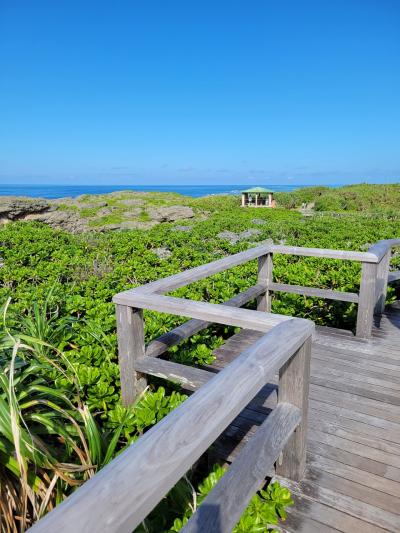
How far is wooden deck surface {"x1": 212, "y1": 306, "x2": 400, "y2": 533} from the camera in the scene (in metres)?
1.82

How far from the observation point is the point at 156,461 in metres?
0.88

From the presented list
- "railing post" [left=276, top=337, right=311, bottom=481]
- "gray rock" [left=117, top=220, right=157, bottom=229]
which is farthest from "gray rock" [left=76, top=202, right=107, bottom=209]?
"railing post" [left=276, top=337, right=311, bottom=481]

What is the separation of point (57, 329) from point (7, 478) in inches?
69.3

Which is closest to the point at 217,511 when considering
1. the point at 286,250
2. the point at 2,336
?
the point at 2,336

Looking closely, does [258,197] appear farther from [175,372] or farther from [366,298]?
[175,372]

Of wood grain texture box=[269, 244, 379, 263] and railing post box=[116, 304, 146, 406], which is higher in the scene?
wood grain texture box=[269, 244, 379, 263]

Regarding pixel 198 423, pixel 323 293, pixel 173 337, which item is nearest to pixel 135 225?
pixel 323 293

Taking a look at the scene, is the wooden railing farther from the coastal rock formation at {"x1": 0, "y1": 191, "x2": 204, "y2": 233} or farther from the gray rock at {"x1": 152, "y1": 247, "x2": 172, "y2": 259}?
the coastal rock formation at {"x1": 0, "y1": 191, "x2": 204, "y2": 233}

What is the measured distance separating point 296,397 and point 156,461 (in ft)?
3.89

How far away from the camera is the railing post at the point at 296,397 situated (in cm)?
184

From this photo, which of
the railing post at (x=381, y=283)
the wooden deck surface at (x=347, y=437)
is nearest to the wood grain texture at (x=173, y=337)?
the wooden deck surface at (x=347, y=437)

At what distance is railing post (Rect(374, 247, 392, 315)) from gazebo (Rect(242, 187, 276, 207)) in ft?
98.8

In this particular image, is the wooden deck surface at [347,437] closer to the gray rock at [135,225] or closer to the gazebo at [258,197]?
the gray rock at [135,225]

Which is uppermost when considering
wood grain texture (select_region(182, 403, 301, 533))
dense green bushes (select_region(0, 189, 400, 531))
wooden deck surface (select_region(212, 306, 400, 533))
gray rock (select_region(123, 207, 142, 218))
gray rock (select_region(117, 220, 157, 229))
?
wood grain texture (select_region(182, 403, 301, 533))
